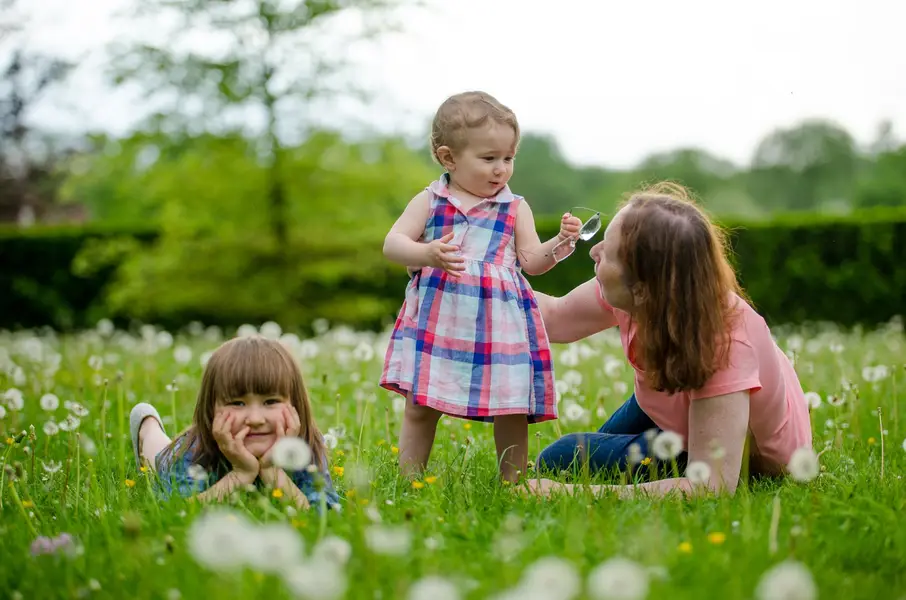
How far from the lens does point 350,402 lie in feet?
16.3

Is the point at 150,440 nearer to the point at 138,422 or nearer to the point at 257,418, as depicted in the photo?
the point at 138,422

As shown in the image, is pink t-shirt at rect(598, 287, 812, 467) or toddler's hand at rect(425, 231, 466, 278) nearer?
pink t-shirt at rect(598, 287, 812, 467)

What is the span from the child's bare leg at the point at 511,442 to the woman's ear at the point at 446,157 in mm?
942

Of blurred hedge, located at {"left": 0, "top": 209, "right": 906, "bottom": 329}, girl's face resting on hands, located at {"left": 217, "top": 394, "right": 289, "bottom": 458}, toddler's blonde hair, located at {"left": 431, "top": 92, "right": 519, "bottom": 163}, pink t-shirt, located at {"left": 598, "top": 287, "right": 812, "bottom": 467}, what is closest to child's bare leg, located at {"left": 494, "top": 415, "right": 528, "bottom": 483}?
pink t-shirt, located at {"left": 598, "top": 287, "right": 812, "bottom": 467}

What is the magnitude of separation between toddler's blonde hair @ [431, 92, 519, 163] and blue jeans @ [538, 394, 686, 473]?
1.18 m

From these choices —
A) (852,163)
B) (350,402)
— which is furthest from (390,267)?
(852,163)

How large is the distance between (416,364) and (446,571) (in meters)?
1.29

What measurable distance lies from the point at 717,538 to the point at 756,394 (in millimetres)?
975

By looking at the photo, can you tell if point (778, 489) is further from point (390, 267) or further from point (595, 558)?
point (390, 267)

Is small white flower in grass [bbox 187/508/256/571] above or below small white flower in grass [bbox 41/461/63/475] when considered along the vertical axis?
above

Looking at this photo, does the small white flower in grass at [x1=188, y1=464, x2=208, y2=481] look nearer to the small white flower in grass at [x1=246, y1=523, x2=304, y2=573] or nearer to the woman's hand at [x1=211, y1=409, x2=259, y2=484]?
the woman's hand at [x1=211, y1=409, x2=259, y2=484]

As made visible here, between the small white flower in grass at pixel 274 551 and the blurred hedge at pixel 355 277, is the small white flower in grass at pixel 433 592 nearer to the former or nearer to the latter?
the small white flower in grass at pixel 274 551

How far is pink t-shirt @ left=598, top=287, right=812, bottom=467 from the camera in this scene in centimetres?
286

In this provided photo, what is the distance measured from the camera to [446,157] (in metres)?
3.34
